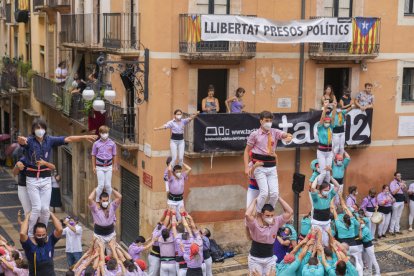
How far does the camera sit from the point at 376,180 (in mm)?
25188

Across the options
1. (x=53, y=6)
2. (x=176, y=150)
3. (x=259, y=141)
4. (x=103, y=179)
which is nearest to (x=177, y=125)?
(x=176, y=150)

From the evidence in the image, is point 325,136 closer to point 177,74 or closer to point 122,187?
point 177,74

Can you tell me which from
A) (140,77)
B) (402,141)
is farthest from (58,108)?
(402,141)

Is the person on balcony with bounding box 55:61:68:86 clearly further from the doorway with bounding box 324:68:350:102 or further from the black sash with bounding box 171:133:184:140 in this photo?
the doorway with bounding box 324:68:350:102

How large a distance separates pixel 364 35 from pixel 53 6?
14.6 meters

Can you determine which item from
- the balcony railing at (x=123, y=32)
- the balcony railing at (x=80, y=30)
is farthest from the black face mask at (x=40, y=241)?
the balcony railing at (x=80, y=30)

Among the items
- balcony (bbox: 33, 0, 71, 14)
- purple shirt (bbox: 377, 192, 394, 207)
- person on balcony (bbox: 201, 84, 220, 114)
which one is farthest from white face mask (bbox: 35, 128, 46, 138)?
balcony (bbox: 33, 0, 71, 14)

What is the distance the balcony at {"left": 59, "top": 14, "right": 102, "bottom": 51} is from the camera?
84.2 ft

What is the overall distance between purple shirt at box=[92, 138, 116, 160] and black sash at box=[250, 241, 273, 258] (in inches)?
252

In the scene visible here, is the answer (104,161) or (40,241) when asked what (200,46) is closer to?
(104,161)

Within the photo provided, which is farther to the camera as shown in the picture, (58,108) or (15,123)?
(15,123)

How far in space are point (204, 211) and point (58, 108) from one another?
9.92 meters

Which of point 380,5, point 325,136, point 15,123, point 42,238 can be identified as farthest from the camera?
point 15,123

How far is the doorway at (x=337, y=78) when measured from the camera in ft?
80.0
